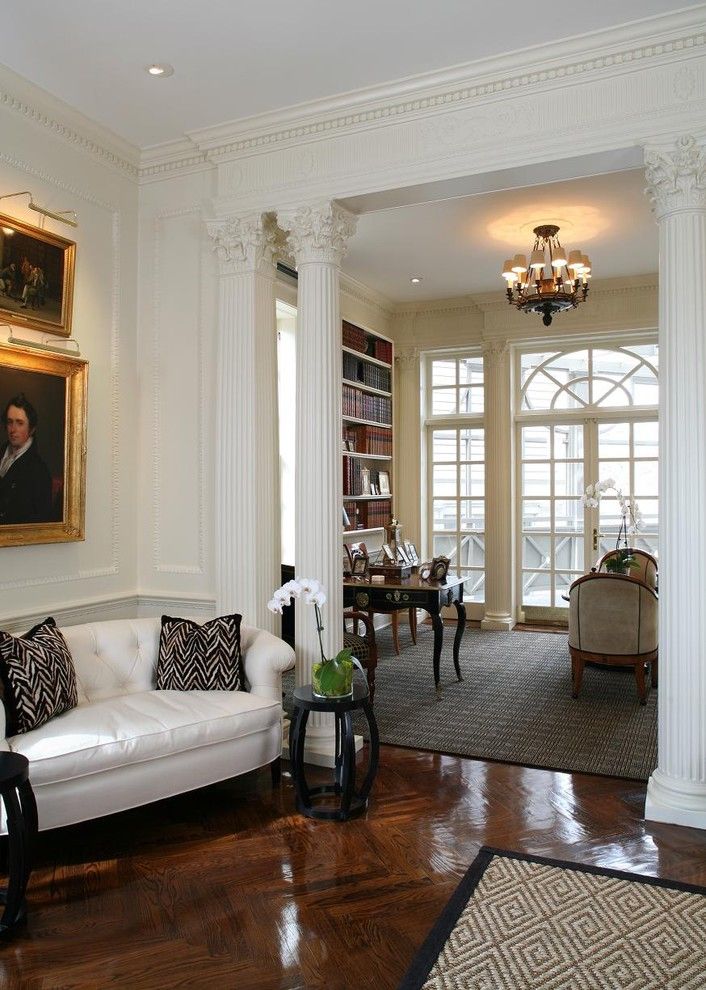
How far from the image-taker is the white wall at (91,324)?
12.7 feet

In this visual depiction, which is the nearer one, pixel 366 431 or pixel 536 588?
pixel 366 431

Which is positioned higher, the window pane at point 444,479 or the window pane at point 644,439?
the window pane at point 644,439

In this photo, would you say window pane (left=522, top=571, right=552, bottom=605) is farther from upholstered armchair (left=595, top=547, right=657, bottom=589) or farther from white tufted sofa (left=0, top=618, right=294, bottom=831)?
white tufted sofa (left=0, top=618, right=294, bottom=831)

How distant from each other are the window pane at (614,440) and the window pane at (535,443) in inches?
21.5

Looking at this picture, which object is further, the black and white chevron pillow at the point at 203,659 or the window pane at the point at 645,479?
the window pane at the point at 645,479

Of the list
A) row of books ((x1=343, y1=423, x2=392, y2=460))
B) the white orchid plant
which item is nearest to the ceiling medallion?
the white orchid plant

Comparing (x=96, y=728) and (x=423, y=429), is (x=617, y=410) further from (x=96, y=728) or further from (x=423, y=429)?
(x=96, y=728)

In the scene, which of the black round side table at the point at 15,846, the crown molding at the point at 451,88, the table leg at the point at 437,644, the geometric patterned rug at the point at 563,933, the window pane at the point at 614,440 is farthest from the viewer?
the window pane at the point at 614,440

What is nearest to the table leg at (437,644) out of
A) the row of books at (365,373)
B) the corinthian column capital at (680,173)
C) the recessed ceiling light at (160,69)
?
the row of books at (365,373)

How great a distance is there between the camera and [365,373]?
7789 mm

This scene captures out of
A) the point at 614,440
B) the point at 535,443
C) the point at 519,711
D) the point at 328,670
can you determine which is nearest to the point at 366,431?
the point at 535,443

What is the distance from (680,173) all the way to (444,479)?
547 cm

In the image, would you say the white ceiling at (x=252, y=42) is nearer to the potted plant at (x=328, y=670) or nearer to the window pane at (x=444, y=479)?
the potted plant at (x=328, y=670)

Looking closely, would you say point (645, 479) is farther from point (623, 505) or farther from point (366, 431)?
point (366, 431)
